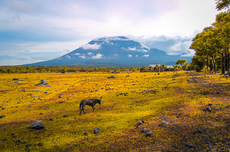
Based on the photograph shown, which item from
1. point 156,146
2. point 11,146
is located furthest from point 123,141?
point 11,146

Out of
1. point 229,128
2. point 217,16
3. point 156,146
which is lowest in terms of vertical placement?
point 156,146

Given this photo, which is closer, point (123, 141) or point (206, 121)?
point (123, 141)

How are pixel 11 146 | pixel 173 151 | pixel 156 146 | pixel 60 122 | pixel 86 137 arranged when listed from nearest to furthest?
pixel 173 151, pixel 156 146, pixel 11 146, pixel 86 137, pixel 60 122

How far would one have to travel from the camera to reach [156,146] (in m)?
7.65

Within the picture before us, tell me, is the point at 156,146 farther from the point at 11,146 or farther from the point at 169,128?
the point at 11,146

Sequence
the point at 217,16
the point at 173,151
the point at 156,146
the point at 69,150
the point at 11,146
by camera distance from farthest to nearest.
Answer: the point at 217,16
the point at 11,146
the point at 69,150
the point at 156,146
the point at 173,151

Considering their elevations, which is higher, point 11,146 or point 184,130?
point 184,130

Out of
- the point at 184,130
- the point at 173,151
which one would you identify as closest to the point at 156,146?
the point at 173,151

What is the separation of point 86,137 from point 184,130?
279 inches

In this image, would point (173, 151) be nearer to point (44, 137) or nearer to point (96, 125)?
point (96, 125)

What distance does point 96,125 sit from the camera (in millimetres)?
11383

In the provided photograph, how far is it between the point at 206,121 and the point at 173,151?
4705mm

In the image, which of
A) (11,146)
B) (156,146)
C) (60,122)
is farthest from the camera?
(60,122)

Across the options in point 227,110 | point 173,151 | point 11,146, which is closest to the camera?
point 173,151
